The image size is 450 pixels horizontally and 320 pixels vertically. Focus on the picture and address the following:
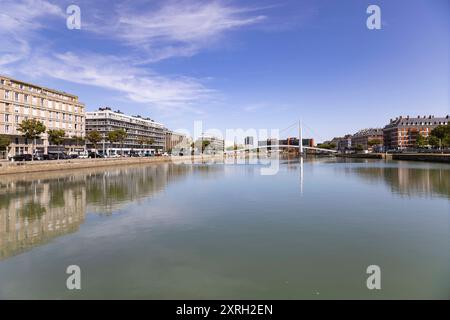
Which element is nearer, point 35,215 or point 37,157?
point 35,215

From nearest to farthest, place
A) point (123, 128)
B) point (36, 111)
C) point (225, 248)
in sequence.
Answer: point (225, 248) < point (36, 111) < point (123, 128)

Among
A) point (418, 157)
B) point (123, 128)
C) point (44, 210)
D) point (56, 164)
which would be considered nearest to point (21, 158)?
point (56, 164)

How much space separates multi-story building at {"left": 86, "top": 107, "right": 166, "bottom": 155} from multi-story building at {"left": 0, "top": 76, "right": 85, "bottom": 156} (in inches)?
769

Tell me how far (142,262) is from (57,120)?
7848 cm

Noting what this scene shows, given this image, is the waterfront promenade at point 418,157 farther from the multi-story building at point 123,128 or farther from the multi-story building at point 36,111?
the multi-story building at point 36,111

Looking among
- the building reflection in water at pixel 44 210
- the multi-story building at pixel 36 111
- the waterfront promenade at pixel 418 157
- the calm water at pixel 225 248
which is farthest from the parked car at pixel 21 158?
the waterfront promenade at pixel 418 157

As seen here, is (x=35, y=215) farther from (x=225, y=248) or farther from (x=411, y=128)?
(x=411, y=128)

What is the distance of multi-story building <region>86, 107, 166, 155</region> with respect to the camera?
11879 centimetres

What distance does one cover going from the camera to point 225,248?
472 inches

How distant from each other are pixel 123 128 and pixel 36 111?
58.0 metres

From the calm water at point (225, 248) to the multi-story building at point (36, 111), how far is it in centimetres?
5101
